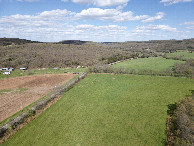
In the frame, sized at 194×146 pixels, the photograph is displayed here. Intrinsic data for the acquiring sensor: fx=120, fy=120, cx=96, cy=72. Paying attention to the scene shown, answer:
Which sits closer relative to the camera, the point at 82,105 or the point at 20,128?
the point at 20,128

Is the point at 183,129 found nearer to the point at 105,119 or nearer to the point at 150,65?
the point at 105,119

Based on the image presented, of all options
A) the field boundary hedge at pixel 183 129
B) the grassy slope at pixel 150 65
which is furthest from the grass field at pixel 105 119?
the grassy slope at pixel 150 65

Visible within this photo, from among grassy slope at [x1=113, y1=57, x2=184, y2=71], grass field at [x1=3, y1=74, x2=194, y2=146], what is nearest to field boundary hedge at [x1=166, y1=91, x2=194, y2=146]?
grass field at [x1=3, y1=74, x2=194, y2=146]

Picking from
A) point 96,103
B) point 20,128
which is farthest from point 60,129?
point 96,103

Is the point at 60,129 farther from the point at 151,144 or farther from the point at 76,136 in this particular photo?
the point at 151,144

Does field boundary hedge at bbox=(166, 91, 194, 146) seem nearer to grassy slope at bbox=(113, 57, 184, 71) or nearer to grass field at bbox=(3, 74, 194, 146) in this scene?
grass field at bbox=(3, 74, 194, 146)

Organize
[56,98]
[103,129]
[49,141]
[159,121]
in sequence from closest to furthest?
[49,141] < [103,129] < [159,121] < [56,98]

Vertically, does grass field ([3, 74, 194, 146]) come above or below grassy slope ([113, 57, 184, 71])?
below

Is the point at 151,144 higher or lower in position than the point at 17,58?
lower
